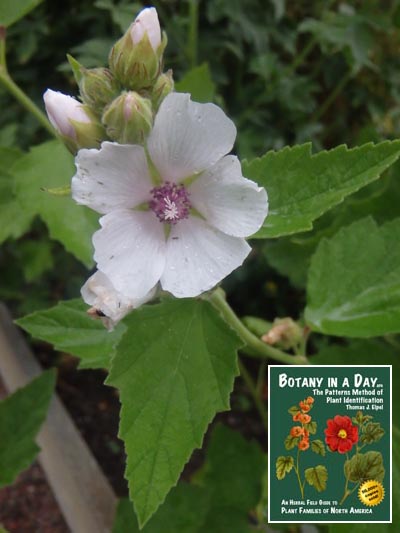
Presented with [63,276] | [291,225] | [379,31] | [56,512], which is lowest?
[56,512]

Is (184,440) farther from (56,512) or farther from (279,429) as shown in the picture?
(56,512)

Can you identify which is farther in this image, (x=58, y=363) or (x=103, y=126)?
(x=58, y=363)

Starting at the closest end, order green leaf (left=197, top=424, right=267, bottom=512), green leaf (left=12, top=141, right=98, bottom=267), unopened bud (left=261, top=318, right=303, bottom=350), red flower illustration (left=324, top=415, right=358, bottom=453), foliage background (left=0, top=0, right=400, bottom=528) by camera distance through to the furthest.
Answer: red flower illustration (left=324, top=415, right=358, bottom=453) → unopened bud (left=261, top=318, right=303, bottom=350) → green leaf (left=12, top=141, right=98, bottom=267) → green leaf (left=197, top=424, right=267, bottom=512) → foliage background (left=0, top=0, right=400, bottom=528)

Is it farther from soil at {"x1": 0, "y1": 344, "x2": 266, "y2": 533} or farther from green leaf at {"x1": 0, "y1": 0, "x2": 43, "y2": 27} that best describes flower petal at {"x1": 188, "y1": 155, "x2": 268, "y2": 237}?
soil at {"x1": 0, "y1": 344, "x2": 266, "y2": 533}

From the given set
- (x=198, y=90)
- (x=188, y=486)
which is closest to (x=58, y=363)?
(x=188, y=486)

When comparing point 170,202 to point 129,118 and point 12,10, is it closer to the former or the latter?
point 129,118

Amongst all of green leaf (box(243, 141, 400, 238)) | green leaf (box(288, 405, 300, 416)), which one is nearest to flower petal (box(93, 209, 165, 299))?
green leaf (box(243, 141, 400, 238))
